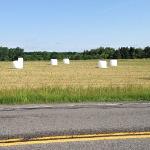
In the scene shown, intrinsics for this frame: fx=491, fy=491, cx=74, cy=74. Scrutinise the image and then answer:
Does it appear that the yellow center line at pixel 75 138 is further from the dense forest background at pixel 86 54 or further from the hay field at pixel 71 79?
the dense forest background at pixel 86 54

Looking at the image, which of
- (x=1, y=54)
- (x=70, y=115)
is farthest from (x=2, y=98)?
(x=1, y=54)

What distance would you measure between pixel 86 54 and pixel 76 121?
10590 cm

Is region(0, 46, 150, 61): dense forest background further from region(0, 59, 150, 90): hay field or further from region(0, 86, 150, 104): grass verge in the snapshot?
region(0, 86, 150, 104): grass verge

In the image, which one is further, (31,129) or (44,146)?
(31,129)

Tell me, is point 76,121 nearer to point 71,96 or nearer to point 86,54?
point 71,96

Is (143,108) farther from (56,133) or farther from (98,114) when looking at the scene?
(56,133)

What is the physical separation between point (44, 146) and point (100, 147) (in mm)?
771

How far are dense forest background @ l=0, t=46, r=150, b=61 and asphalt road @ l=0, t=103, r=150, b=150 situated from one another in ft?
311

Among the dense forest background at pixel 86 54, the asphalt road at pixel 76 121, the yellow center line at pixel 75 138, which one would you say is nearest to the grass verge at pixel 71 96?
the asphalt road at pixel 76 121

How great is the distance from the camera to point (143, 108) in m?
11.3

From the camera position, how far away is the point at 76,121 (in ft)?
29.8

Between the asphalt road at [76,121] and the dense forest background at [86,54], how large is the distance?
9473 centimetres

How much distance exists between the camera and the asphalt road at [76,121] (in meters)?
6.93

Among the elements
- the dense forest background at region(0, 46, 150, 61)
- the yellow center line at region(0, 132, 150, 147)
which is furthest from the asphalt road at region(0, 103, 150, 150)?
the dense forest background at region(0, 46, 150, 61)
